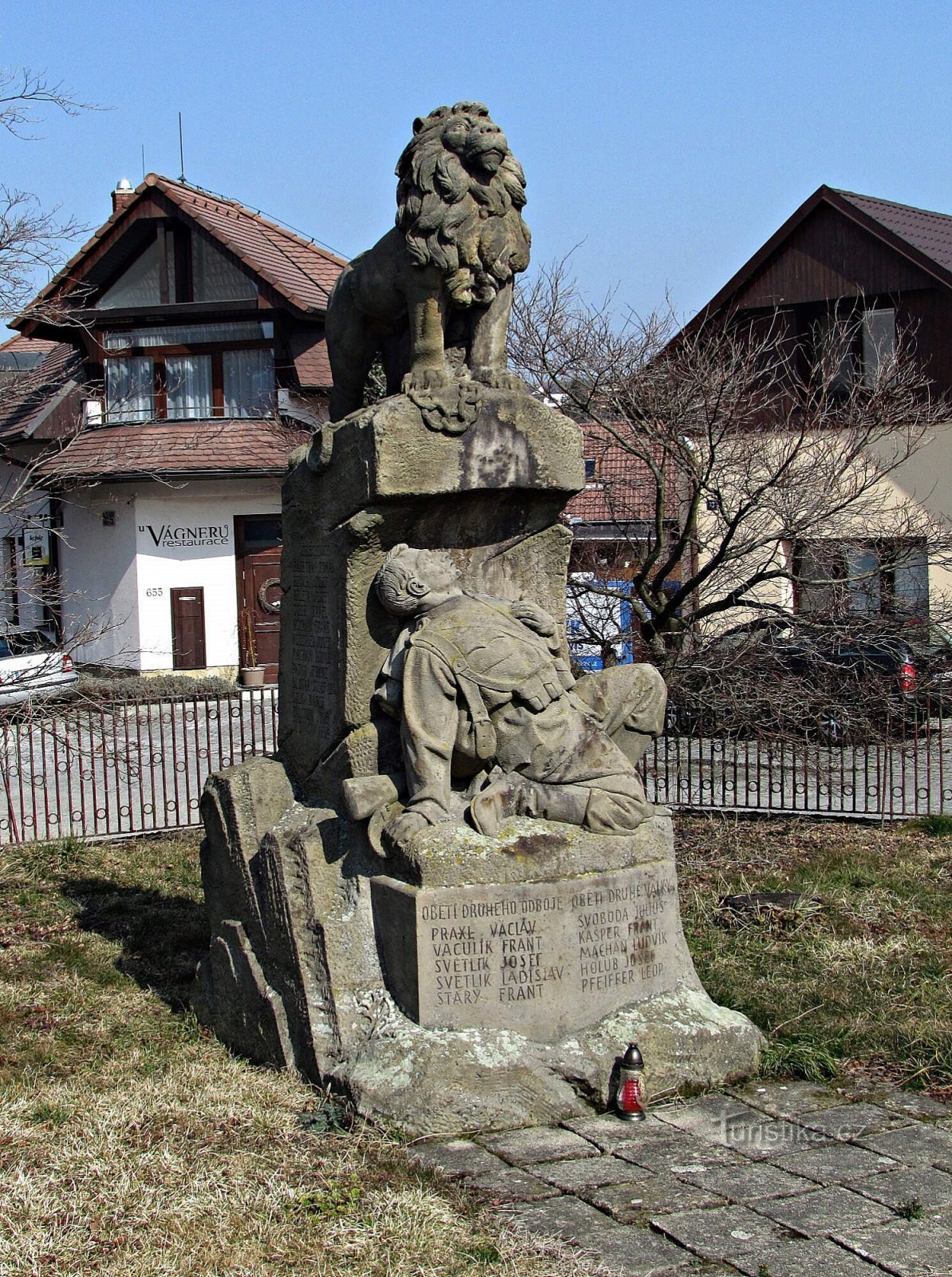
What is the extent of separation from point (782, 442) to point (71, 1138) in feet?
28.9

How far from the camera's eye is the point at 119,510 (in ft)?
71.1

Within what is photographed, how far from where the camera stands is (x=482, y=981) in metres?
4.98

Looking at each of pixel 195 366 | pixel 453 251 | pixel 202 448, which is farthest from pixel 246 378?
pixel 453 251

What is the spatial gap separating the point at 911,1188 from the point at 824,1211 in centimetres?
→ 34

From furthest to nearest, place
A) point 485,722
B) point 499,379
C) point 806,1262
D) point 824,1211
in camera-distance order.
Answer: point 499,379 → point 485,722 → point 824,1211 → point 806,1262

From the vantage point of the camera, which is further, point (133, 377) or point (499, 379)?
point (133, 377)

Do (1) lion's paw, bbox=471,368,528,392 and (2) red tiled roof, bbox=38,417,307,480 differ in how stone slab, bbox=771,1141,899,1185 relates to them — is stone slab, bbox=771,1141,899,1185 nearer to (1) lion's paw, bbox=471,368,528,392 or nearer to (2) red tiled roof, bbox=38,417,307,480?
(1) lion's paw, bbox=471,368,528,392

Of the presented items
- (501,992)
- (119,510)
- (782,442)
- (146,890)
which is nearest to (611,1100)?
(501,992)

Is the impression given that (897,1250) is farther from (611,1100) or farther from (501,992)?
(501,992)

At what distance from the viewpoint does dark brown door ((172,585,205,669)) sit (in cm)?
2166

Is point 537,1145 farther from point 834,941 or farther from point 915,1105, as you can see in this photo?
point 834,941

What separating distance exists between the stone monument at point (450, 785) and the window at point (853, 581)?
17.9 ft

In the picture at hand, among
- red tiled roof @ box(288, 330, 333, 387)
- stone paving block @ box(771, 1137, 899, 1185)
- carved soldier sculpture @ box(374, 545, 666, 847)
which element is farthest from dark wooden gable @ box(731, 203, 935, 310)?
stone paving block @ box(771, 1137, 899, 1185)

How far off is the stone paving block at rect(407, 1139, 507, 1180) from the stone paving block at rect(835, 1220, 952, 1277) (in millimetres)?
1132
